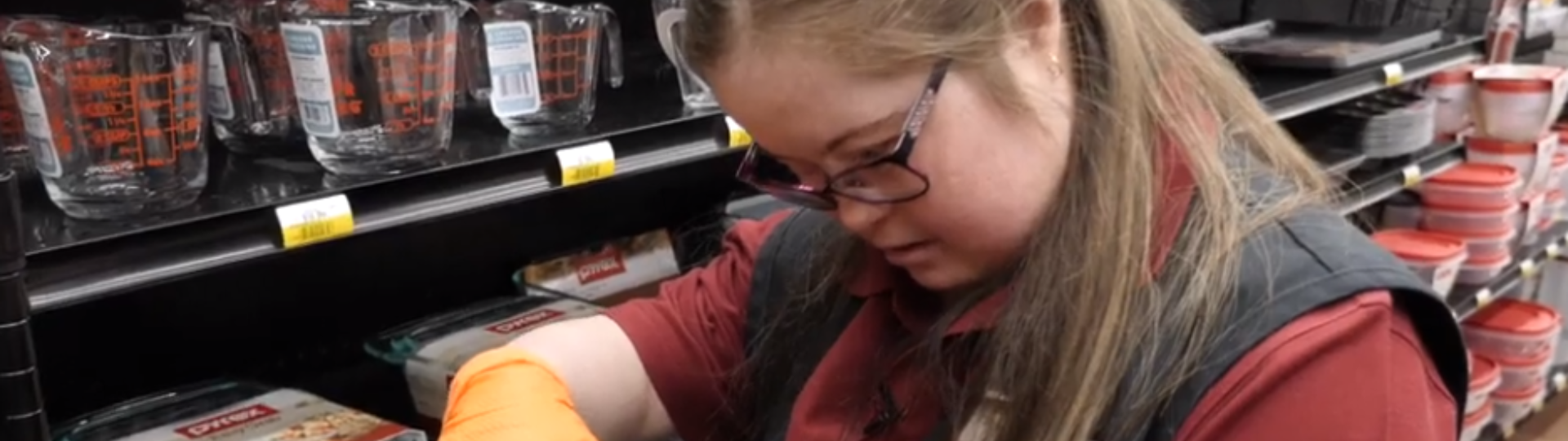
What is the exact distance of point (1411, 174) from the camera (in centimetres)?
285

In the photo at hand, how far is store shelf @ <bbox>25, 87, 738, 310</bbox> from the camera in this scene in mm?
1052

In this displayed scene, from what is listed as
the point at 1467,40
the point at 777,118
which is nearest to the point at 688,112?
the point at 777,118

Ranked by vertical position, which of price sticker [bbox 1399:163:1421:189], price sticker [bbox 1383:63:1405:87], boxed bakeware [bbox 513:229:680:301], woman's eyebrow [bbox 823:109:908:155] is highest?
woman's eyebrow [bbox 823:109:908:155]

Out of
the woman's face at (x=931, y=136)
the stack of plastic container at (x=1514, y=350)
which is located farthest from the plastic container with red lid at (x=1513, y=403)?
the woman's face at (x=931, y=136)

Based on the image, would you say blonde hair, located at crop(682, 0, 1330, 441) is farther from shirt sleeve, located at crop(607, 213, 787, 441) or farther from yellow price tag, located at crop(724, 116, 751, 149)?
yellow price tag, located at crop(724, 116, 751, 149)

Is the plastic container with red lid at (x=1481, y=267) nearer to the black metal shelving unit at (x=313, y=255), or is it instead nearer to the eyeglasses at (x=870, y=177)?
the black metal shelving unit at (x=313, y=255)

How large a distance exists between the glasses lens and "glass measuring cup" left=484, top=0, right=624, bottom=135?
→ 55cm

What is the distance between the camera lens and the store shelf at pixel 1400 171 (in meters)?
2.73

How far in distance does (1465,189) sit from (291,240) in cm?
256

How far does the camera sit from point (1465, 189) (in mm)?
2965

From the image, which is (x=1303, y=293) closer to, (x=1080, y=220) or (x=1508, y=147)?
(x=1080, y=220)

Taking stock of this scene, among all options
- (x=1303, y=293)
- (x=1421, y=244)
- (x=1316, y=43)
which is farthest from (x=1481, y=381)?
(x=1303, y=293)

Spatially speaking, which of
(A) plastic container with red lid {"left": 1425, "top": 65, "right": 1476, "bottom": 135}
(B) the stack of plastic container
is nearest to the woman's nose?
(A) plastic container with red lid {"left": 1425, "top": 65, "right": 1476, "bottom": 135}

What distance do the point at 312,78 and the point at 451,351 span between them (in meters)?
0.47
